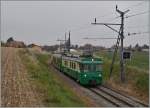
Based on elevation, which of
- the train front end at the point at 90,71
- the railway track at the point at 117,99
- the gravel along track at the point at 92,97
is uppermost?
the train front end at the point at 90,71

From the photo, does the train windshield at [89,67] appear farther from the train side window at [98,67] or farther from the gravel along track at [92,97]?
the gravel along track at [92,97]

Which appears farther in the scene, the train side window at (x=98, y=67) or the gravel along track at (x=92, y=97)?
the train side window at (x=98, y=67)

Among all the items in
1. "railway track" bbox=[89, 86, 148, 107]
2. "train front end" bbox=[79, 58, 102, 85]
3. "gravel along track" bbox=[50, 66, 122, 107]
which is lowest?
"gravel along track" bbox=[50, 66, 122, 107]

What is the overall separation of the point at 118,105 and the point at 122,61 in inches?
468

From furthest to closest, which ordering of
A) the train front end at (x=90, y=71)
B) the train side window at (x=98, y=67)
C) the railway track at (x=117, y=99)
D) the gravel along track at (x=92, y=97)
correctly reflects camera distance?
the train side window at (x=98, y=67)
the train front end at (x=90, y=71)
the gravel along track at (x=92, y=97)
the railway track at (x=117, y=99)

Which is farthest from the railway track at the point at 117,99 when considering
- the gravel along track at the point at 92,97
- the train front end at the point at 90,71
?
the train front end at the point at 90,71

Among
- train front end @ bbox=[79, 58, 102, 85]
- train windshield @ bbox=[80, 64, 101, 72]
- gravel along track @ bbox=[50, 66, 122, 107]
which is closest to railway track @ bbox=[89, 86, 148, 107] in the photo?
gravel along track @ bbox=[50, 66, 122, 107]

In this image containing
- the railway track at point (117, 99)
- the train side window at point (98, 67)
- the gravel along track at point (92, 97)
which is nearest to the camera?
the railway track at point (117, 99)

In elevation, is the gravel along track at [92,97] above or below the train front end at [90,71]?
below

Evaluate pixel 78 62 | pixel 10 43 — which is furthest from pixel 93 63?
pixel 10 43

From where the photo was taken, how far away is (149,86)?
3081cm

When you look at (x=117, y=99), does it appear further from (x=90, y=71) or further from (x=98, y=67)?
(x=98, y=67)

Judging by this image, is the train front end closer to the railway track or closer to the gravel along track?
the gravel along track

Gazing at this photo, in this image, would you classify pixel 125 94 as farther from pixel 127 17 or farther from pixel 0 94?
pixel 0 94
